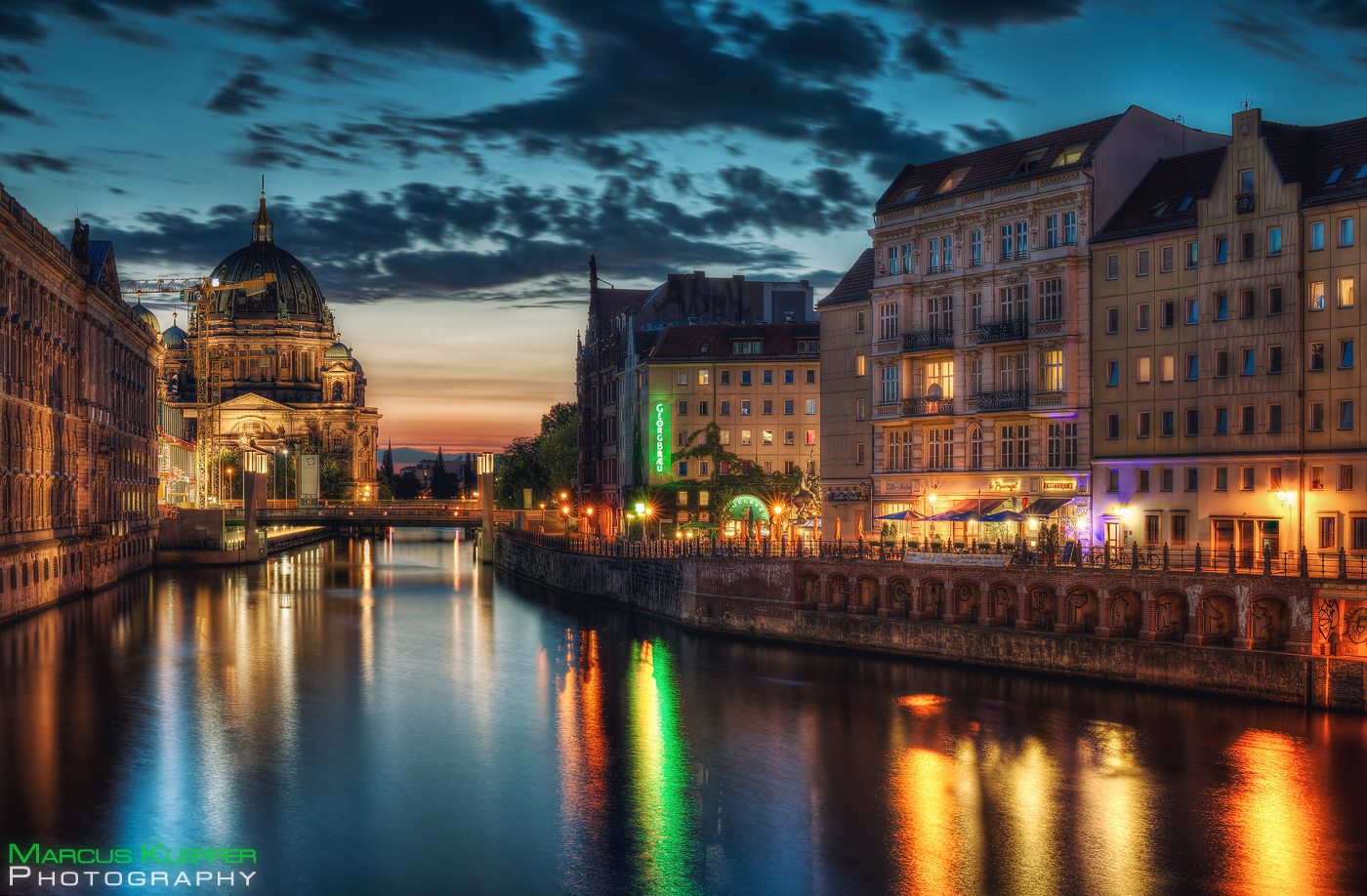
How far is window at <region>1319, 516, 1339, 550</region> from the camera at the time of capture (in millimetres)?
56281

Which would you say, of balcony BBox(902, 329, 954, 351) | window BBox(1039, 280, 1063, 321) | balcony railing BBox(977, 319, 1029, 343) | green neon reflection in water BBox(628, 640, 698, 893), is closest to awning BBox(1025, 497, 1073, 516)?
balcony railing BBox(977, 319, 1029, 343)

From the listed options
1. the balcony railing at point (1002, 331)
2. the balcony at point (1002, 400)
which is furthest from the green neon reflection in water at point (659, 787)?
the balcony railing at point (1002, 331)

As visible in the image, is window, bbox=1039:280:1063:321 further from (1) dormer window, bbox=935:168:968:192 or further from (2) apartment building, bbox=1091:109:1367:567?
(1) dormer window, bbox=935:168:968:192

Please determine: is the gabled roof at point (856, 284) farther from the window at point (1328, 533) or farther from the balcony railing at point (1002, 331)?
the window at point (1328, 533)

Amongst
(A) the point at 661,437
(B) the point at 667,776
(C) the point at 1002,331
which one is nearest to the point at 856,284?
(C) the point at 1002,331

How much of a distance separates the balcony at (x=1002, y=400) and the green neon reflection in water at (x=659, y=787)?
73.3 feet

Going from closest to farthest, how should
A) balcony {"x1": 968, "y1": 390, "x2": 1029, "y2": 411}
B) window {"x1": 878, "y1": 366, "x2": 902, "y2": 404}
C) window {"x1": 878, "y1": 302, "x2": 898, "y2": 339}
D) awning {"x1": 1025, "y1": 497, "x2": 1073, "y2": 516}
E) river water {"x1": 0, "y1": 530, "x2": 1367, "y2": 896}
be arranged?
river water {"x1": 0, "y1": 530, "x2": 1367, "y2": 896} → awning {"x1": 1025, "y1": 497, "x2": 1073, "y2": 516} → balcony {"x1": 968, "y1": 390, "x2": 1029, "y2": 411} → window {"x1": 878, "y1": 366, "x2": 902, "y2": 404} → window {"x1": 878, "y1": 302, "x2": 898, "y2": 339}

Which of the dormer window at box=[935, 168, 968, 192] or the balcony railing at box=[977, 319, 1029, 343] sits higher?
the dormer window at box=[935, 168, 968, 192]

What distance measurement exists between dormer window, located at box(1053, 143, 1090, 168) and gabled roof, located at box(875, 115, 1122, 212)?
0.12 meters

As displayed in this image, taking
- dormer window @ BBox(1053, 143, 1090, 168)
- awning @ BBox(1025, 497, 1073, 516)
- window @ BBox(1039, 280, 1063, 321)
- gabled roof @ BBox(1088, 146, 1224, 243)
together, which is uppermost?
dormer window @ BBox(1053, 143, 1090, 168)

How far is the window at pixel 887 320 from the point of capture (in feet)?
255

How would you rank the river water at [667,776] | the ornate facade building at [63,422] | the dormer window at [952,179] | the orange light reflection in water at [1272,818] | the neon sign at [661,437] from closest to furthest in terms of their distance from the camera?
the orange light reflection in water at [1272,818] → the river water at [667,776] → the ornate facade building at [63,422] → the dormer window at [952,179] → the neon sign at [661,437]

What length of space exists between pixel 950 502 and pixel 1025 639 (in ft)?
64.5

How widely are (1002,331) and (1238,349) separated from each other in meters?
13.2
